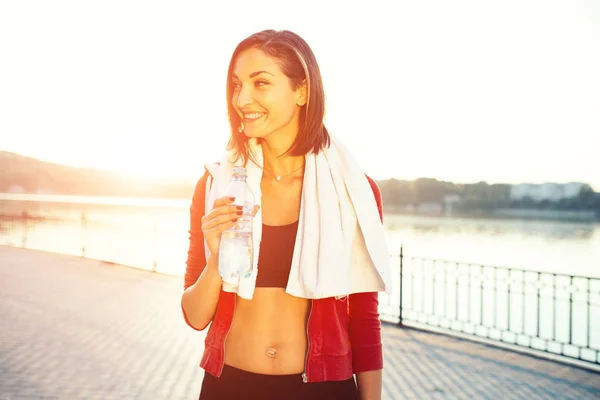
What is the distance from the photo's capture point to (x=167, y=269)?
57.0ft

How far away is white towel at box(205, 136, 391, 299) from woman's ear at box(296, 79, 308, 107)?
0.22 m

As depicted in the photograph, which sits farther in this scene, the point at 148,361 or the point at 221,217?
the point at 148,361

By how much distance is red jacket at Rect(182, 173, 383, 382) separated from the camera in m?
1.58

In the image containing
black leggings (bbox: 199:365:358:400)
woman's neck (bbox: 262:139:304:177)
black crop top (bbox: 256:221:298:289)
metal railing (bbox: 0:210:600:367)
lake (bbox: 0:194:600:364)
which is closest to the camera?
black leggings (bbox: 199:365:358:400)

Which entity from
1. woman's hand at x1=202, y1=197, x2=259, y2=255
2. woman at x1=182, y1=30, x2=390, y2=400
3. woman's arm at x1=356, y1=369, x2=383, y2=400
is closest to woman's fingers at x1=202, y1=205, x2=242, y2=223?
woman's hand at x1=202, y1=197, x2=259, y2=255

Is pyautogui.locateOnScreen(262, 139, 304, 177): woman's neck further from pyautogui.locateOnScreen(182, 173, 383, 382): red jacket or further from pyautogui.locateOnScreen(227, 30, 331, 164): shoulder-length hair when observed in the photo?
pyautogui.locateOnScreen(182, 173, 383, 382): red jacket

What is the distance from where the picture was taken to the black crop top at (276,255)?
Result: 1.66 meters

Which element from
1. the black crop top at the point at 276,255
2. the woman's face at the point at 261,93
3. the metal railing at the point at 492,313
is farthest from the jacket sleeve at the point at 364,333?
the metal railing at the point at 492,313

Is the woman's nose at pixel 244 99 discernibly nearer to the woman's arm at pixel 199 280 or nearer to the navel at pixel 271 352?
the woman's arm at pixel 199 280

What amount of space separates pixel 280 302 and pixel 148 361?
5.99 m

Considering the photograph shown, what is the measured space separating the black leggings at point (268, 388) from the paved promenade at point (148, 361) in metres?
4.50

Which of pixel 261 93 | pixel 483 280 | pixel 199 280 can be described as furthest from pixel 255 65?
pixel 483 280

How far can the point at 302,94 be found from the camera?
1.71m

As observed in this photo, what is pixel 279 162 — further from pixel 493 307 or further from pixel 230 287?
pixel 493 307
